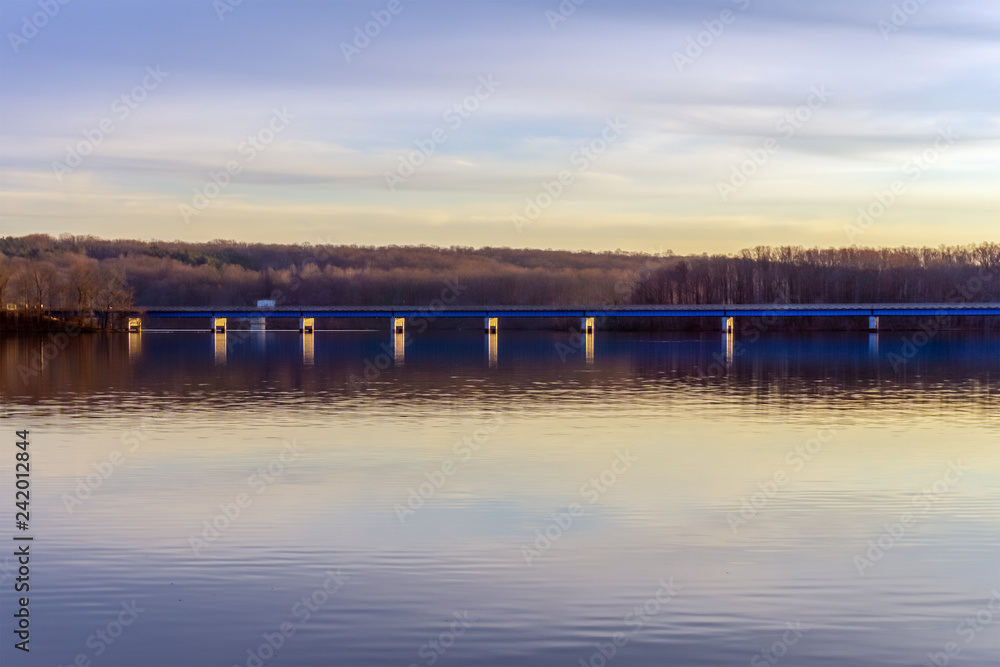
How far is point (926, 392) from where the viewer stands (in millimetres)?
50844

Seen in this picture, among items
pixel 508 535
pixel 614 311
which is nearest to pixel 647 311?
pixel 614 311

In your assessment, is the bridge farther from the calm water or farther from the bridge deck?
the calm water

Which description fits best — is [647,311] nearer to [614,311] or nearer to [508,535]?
[614,311]

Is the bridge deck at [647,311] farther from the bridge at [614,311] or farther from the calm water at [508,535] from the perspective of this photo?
the calm water at [508,535]

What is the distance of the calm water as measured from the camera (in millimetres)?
13734

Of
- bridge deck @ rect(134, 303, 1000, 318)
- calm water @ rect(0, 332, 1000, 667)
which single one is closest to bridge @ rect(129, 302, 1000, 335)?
bridge deck @ rect(134, 303, 1000, 318)

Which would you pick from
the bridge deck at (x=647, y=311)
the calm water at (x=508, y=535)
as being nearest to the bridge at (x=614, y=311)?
the bridge deck at (x=647, y=311)

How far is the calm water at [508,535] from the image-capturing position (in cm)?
1373

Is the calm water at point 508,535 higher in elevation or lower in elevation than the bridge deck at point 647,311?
lower

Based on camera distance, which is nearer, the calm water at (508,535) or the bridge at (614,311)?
the calm water at (508,535)

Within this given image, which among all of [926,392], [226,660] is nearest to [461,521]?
[226,660]

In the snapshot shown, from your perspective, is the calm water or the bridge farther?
the bridge

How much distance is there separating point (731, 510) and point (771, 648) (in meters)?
8.36

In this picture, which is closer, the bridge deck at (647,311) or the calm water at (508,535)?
the calm water at (508,535)
